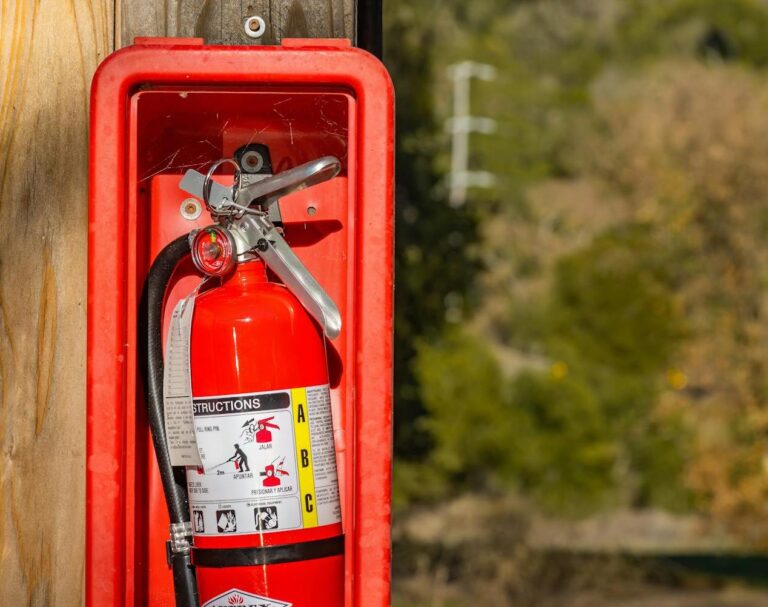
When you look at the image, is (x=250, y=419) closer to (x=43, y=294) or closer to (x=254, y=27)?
(x=43, y=294)

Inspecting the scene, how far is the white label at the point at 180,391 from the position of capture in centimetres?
133

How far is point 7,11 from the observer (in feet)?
4.84

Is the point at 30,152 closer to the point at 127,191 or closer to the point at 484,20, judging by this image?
the point at 127,191

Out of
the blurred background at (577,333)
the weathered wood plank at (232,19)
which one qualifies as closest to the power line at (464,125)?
the blurred background at (577,333)

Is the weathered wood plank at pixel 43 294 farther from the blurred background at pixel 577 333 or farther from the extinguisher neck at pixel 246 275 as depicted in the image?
the blurred background at pixel 577 333

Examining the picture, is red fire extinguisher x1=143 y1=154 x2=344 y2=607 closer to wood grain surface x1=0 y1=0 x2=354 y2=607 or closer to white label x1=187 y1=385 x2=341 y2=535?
white label x1=187 y1=385 x2=341 y2=535

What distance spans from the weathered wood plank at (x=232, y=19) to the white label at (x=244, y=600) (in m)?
0.68

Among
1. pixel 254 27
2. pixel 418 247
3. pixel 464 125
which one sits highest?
pixel 464 125

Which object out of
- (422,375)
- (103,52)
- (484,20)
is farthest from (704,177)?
(103,52)

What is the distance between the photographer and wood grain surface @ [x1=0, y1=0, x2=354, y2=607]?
146cm

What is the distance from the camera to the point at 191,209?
146 centimetres

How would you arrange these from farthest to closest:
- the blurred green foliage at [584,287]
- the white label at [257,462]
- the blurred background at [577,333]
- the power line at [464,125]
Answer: the power line at [464,125] < the blurred background at [577,333] < the blurred green foliage at [584,287] < the white label at [257,462]

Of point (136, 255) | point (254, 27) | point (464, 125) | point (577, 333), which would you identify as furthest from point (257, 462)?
point (464, 125)

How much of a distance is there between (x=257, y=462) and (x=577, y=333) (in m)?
7.75
